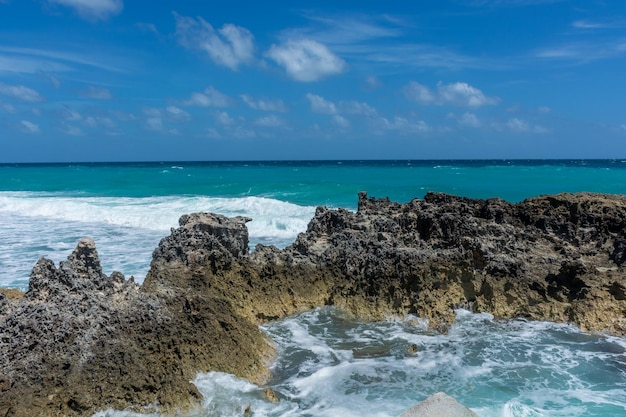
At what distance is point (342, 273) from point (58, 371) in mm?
4277

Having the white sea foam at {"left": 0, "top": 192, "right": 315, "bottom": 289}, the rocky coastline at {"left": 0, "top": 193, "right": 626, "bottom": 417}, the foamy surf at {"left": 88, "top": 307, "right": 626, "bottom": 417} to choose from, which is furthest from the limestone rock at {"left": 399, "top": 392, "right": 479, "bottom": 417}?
the white sea foam at {"left": 0, "top": 192, "right": 315, "bottom": 289}

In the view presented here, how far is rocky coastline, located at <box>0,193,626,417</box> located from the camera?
487 centimetres

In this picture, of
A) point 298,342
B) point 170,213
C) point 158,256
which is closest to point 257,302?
point 298,342

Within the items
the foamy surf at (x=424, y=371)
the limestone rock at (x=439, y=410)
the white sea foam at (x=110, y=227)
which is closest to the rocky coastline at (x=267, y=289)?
the foamy surf at (x=424, y=371)

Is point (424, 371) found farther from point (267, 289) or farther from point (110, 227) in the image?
point (110, 227)

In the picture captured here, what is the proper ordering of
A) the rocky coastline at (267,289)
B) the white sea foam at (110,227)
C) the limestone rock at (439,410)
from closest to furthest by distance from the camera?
the limestone rock at (439,410)
the rocky coastline at (267,289)
the white sea foam at (110,227)

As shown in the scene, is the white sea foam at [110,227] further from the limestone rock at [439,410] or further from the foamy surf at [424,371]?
the limestone rock at [439,410]

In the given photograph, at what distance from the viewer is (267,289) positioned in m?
7.70

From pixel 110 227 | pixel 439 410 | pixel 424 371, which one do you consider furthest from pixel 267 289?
pixel 110 227

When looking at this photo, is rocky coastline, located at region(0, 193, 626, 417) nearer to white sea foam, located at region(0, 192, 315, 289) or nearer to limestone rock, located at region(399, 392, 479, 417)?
limestone rock, located at region(399, 392, 479, 417)

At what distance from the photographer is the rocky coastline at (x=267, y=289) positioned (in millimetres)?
4867

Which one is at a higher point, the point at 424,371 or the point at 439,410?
the point at 439,410

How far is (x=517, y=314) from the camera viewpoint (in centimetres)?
764

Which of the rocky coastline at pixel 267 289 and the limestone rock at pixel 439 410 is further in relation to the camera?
the rocky coastline at pixel 267 289
